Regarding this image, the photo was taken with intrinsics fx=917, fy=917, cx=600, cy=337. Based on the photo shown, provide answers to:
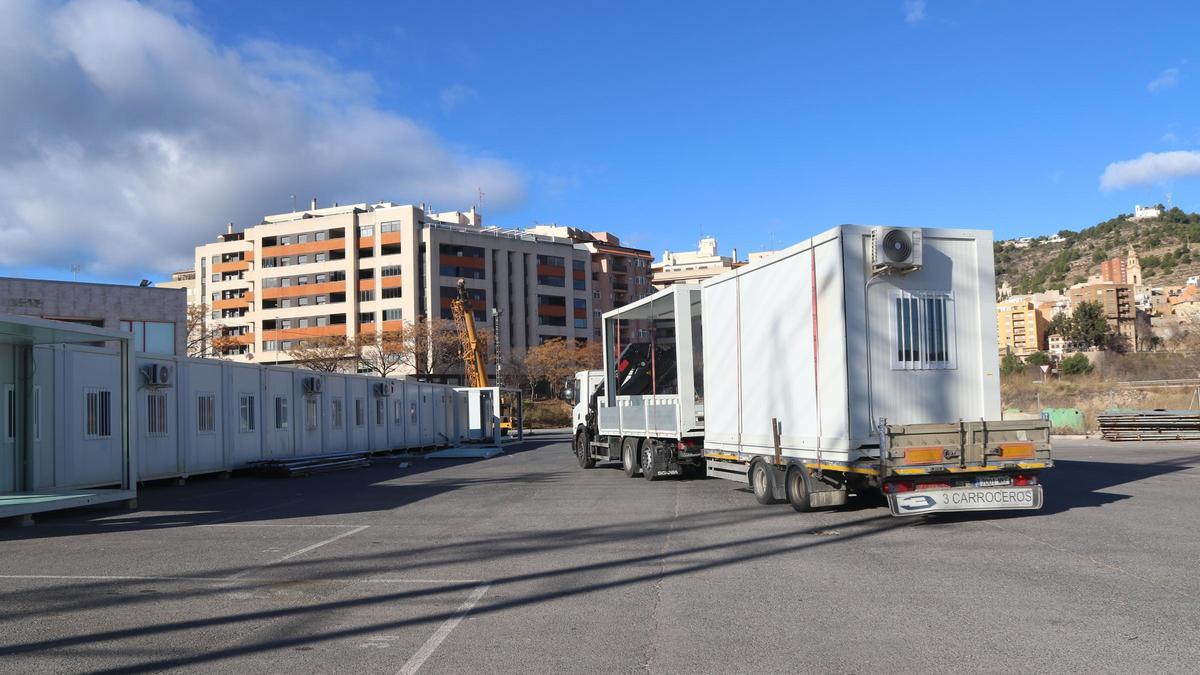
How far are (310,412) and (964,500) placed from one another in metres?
21.7

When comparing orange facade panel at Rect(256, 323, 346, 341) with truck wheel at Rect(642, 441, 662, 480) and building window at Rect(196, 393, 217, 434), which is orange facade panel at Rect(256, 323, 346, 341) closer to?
building window at Rect(196, 393, 217, 434)

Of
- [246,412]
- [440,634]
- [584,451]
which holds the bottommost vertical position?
[584,451]

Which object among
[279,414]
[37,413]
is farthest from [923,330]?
[279,414]

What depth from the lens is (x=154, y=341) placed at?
3662 cm

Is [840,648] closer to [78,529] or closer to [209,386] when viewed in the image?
[78,529]

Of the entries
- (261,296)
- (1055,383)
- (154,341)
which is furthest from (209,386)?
(261,296)

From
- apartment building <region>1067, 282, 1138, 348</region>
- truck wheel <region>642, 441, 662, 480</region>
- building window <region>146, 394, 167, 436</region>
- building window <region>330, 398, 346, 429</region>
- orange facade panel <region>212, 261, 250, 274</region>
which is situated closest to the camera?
truck wheel <region>642, 441, 662, 480</region>

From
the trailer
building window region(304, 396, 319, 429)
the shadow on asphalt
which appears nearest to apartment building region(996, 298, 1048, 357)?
building window region(304, 396, 319, 429)

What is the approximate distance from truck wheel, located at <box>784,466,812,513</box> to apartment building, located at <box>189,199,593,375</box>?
73498mm

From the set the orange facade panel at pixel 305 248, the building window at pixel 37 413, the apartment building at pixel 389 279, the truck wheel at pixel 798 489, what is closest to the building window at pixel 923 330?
the truck wheel at pixel 798 489

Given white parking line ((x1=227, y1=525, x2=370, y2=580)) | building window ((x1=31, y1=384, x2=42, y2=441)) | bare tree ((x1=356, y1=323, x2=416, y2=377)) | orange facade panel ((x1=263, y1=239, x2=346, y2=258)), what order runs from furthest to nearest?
orange facade panel ((x1=263, y1=239, x2=346, y2=258)) → bare tree ((x1=356, y1=323, x2=416, y2=377)) → building window ((x1=31, y1=384, x2=42, y2=441)) → white parking line ((x1=227, y1=525, x2=370, y2=580))

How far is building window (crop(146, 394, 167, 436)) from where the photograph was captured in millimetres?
20078

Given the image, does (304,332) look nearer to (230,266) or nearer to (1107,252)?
(230,266)

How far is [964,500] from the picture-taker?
11.6 m
